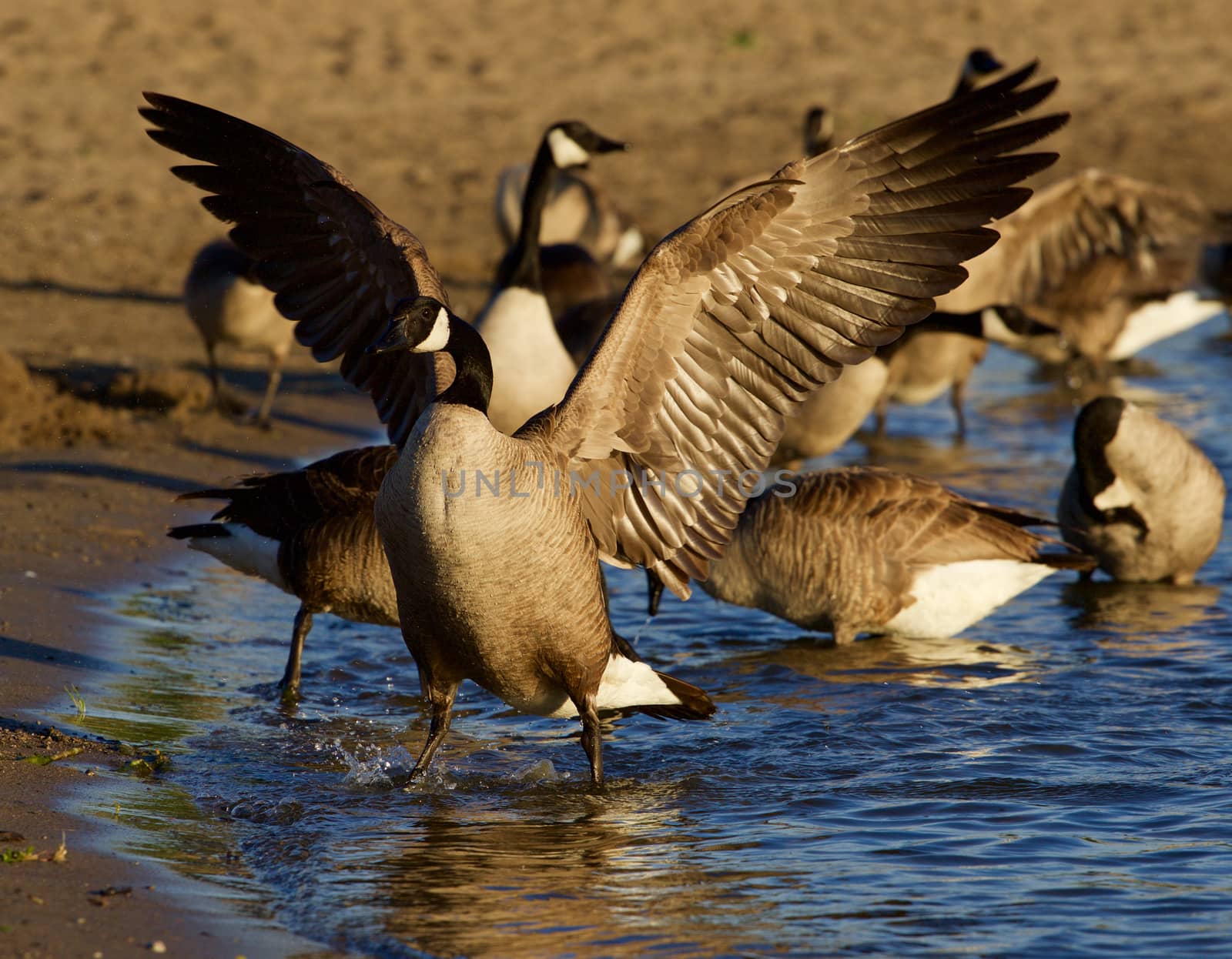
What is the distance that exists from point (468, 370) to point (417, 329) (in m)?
0.21

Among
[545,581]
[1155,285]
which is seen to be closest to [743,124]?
[1155,285]

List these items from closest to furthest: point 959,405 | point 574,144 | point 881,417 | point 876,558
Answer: point 876,558
point 574,144
point 881,417
point 959,405

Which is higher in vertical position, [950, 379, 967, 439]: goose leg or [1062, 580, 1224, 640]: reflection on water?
[950, 379, 967, 439]: goose leg

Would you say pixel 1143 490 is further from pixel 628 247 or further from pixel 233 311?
pixel 628 247

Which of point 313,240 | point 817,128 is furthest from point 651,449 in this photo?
point 817,128

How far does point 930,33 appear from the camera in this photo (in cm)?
2386

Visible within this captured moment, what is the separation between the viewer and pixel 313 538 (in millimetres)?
6086

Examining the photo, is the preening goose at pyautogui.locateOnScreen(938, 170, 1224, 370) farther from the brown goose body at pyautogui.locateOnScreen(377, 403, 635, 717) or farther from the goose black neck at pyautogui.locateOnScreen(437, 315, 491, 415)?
the goose black neck at pyautogui.locateOnScreen(437, 315, 491, 415)

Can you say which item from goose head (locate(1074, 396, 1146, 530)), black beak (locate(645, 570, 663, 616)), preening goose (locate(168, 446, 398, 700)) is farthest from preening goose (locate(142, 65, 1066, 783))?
goose head (locate(1074, 396, 1146, 530))

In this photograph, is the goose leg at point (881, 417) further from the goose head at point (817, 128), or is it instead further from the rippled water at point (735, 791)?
the goose head at point (817, 128)

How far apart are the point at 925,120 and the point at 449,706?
2.49 metres

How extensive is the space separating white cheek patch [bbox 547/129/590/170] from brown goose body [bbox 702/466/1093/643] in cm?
378

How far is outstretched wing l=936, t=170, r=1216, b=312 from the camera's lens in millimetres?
12258

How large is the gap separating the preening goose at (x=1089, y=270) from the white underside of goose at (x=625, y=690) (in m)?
6.99
